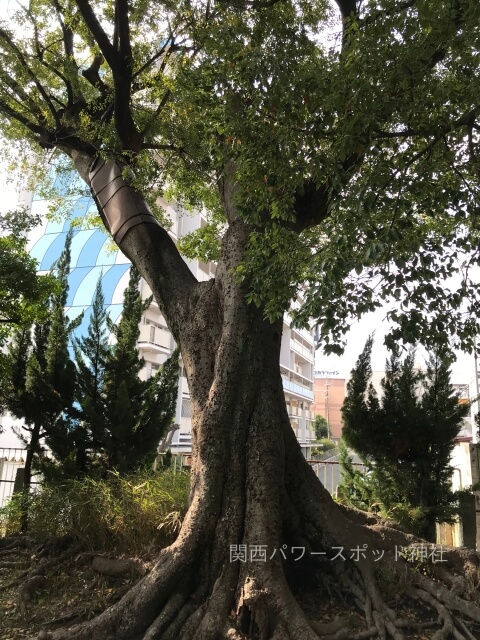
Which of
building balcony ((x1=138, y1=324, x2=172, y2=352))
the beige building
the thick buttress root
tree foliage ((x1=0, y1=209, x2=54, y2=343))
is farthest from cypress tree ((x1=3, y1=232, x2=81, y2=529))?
the beige building

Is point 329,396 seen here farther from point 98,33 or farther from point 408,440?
point 98,33

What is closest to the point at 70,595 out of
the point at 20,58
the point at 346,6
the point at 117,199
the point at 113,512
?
the point at 113,512

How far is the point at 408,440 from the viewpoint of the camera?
7.11 meters

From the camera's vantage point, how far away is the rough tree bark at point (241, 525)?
3.92 m

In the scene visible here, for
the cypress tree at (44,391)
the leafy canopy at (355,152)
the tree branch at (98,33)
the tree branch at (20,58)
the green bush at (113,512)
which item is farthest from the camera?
the cypress tree at (44,391)

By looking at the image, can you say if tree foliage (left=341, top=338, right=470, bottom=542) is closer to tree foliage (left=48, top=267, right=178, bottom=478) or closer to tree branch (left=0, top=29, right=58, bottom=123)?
tree foliage (left=48, top=267, right=178, bottom=478)

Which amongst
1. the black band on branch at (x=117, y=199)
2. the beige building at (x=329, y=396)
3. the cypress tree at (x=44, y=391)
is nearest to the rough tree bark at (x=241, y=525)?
the black band on branch at (x=117, y=199)

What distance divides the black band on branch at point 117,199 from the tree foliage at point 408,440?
413 cm

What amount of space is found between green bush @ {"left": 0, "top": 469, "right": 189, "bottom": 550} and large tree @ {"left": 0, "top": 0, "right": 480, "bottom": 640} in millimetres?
920

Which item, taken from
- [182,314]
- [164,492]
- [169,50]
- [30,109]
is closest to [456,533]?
[164,492]

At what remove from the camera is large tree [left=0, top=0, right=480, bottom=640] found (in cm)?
371

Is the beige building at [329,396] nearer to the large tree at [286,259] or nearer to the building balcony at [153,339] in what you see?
the building balcony at [153,339]

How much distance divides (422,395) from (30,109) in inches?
290

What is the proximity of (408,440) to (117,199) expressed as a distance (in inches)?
202
